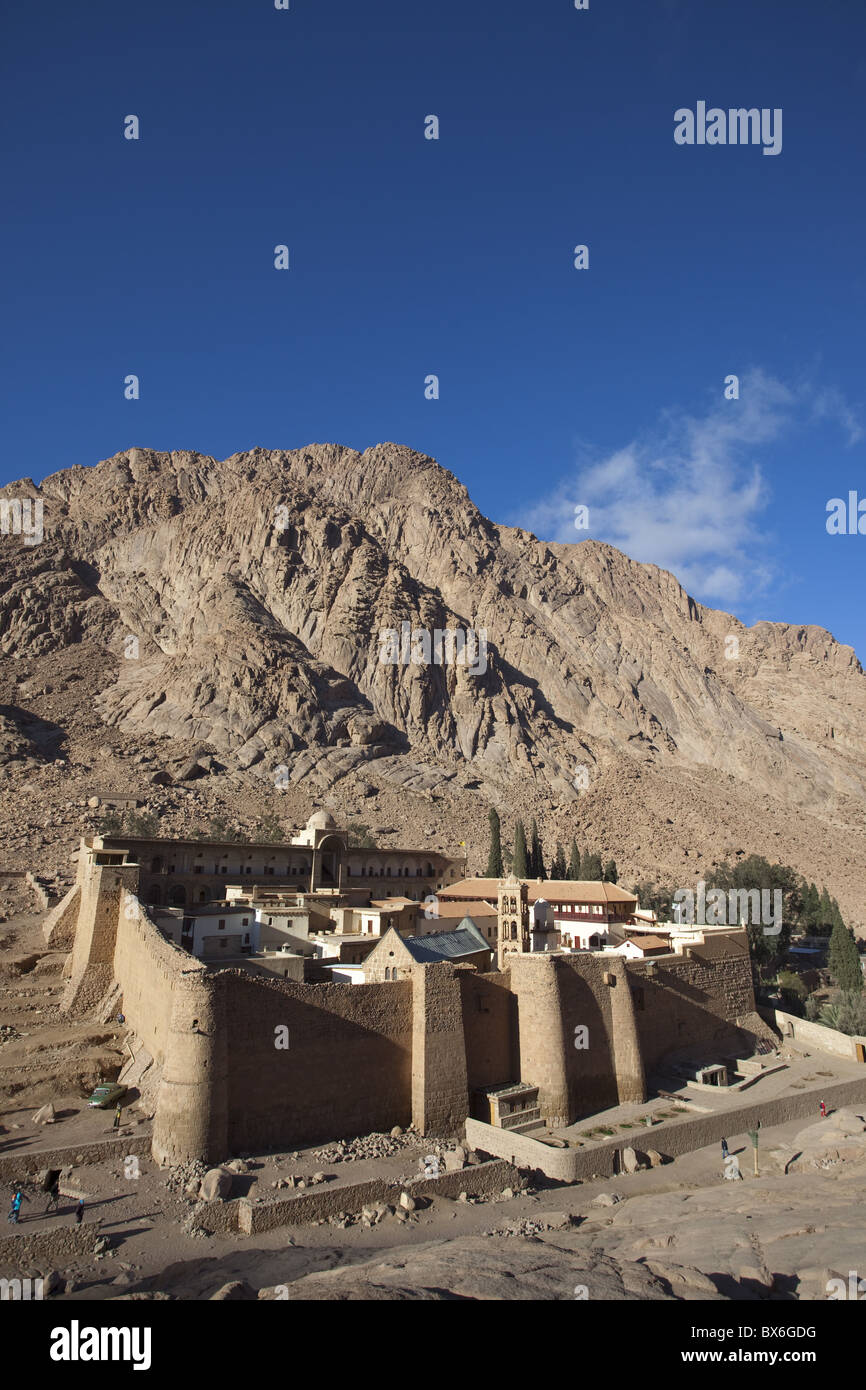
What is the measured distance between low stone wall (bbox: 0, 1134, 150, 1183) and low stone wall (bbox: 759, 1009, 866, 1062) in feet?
80.9

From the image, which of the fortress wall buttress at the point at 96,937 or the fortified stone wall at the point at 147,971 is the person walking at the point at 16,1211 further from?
the fortress wall buttress at the point at 96,937

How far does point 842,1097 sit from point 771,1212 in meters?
12.4

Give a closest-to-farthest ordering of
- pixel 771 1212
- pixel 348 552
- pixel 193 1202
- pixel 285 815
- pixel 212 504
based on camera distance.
Result: 1. pixel 193 1202
2. pixel 771 1212
3. pixel 285 815
4. pixel 348 552
5. pixel 212 504

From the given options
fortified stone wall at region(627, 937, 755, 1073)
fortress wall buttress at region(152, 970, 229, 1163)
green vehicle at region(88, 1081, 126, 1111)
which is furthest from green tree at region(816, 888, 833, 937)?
green vehicle at region(88, 1081, 126, 1111)

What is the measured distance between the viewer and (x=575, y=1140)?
73.3 feet

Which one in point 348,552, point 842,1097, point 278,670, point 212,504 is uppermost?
point 212,504

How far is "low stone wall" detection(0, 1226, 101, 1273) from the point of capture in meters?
14.3

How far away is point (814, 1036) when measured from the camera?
32438mm

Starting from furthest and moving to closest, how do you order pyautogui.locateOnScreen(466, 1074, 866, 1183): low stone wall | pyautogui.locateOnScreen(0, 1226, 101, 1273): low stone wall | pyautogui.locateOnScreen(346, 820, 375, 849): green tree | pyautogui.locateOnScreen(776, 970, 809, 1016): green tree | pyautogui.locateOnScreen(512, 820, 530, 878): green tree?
pyautogui.locateOnScreen(346, 820, 375, 849): green tree, pyautogui.locateOnScreen(512, 820, 530, 878): green tree, pyautogui.locateOnScreen(776, 970, 809, 1016): green tree, pyautogui.locateOnScreen(466, 1074, 866, 1183): low stone wall, pyautogui.locateOnScreen(0, 1226, 101, 1273): low stone wall

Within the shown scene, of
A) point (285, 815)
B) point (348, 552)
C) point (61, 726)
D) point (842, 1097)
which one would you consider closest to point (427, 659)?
point (348, 552)

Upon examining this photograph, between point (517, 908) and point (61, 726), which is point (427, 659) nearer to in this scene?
point (61, 726)

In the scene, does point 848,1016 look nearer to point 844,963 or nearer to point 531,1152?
point 844,963

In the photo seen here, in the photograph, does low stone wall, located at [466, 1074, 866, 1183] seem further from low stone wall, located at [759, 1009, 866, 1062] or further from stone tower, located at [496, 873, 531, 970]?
stone tower, located at [496, 873, 531, 970]

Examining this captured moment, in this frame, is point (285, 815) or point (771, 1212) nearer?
point (771, 1212)
